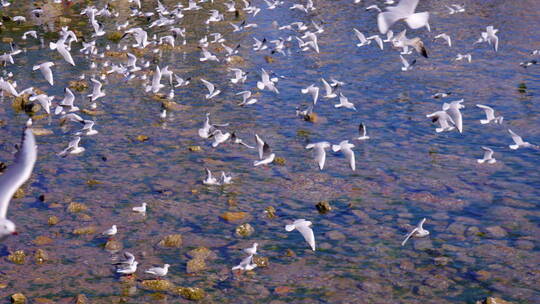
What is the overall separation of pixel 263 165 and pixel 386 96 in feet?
22.2

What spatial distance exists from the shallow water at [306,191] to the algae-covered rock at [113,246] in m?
0.16

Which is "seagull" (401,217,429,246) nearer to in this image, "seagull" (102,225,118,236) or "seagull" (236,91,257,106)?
"seagull" (102,225,118,236)

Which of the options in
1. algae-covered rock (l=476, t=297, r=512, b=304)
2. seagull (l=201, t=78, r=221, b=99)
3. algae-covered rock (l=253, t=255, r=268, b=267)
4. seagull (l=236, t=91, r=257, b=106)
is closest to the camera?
algae-covered rock (l=476, t=297, r=512, b=304)

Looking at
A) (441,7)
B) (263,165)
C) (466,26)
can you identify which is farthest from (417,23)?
(441,7)

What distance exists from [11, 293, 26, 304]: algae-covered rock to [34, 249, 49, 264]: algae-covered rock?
129 cm

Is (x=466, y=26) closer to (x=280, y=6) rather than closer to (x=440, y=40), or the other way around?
(x=440, y=40)

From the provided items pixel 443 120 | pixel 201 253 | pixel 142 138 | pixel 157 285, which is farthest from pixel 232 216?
pixel 443 120

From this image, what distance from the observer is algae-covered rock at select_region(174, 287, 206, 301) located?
37.1 feet

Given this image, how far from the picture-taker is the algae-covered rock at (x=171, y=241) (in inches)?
519

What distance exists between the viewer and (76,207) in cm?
A: 1462

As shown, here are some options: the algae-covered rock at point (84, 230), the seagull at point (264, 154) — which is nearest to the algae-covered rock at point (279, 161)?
the seagull at point (264, 154)

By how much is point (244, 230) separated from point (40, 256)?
11.9 feet

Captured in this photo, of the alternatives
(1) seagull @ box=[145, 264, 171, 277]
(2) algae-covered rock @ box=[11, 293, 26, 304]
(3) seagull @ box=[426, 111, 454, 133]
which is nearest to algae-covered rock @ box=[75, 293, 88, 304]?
(2) algae-covered rock @ box=[11, 293, 26, 304]

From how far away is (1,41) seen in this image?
106 ft
